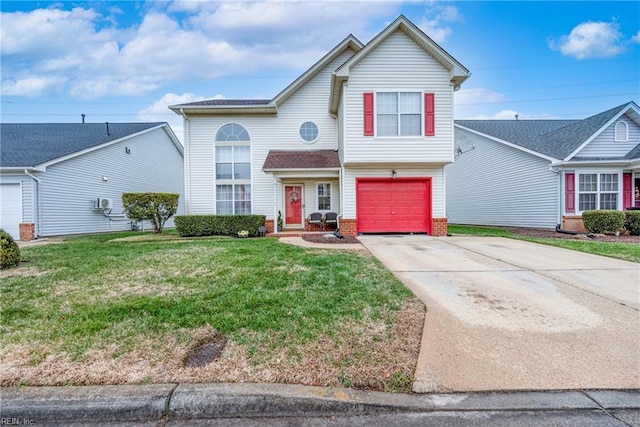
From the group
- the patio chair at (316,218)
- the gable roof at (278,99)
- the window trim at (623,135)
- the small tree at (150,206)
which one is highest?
the gable roof at (278,99)

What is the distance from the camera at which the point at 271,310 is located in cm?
362

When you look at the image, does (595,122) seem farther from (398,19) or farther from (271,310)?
(271,310)

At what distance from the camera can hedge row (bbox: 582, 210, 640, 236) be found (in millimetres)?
11695

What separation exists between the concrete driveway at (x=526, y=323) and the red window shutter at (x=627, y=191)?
1038 cm

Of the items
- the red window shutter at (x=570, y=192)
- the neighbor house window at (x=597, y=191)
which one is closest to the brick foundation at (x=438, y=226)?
the red window shutter at (x=570, y=192)

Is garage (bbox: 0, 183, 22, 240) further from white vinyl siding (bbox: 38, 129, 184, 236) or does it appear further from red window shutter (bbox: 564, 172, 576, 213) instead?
red window shutter (bbox: 564, 172, 576, 213)

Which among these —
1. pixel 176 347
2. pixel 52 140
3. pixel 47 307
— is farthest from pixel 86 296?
pixel 52 140

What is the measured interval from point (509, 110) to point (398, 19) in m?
38.4

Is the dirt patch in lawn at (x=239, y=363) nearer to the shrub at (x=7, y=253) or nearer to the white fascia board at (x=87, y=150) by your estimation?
the shrub at (x=7, y=253)

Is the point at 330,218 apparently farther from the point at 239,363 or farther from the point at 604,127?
the point at 604,127

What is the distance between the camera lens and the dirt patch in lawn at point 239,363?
2375mm

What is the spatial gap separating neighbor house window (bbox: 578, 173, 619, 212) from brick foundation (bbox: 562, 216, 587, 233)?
644mm

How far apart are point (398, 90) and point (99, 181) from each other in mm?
15479

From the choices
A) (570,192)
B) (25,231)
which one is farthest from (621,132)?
(25,231)
